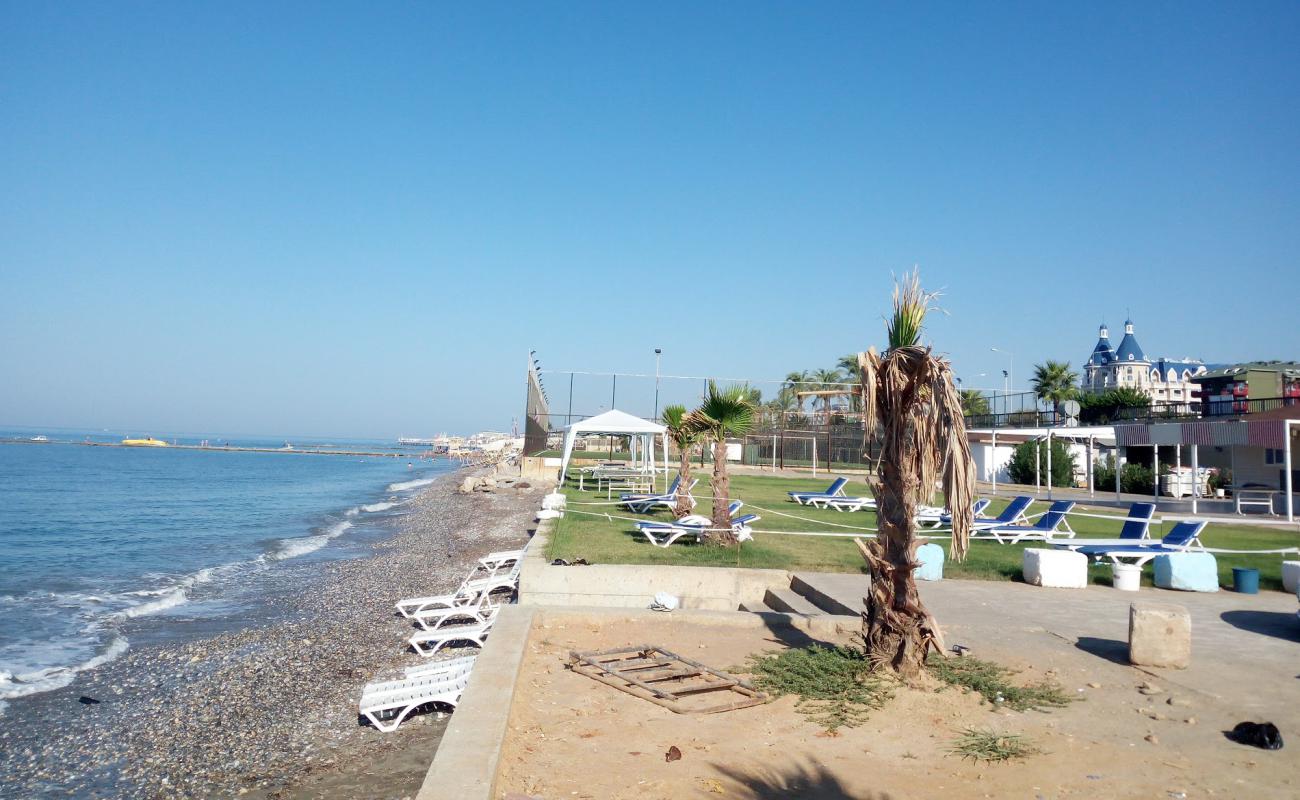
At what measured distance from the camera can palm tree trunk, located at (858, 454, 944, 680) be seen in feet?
19.7

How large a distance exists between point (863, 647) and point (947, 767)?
6.27 feet

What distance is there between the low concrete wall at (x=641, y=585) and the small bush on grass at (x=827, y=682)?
11.8 ft

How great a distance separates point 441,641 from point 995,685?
6606 millimetres

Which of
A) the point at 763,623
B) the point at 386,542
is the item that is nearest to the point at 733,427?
the point at 763,623

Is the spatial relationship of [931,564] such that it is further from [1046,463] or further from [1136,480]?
[1046,463]

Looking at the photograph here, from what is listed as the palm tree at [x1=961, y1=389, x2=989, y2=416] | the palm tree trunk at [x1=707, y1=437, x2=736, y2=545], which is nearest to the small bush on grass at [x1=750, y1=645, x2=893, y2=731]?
the palm tree trunk at [x1=707, y1=437, x2=736, y2=545]

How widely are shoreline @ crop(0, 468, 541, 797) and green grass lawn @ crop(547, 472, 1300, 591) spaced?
3126 millimetres

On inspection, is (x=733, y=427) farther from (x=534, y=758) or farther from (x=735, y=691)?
(x=534, y=758)

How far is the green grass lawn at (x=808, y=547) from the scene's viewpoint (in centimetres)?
1102

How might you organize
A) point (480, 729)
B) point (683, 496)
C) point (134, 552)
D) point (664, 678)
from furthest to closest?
1. point (134, 552)
2. point (683, 496)
3. point (664, 678)
4. point (480, 729)

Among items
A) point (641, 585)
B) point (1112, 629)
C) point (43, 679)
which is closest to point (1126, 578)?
point (1112, 629)

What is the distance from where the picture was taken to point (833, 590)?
9188 millimetres

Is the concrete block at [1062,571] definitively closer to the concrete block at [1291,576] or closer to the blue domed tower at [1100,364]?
the concrete block at [1291,576]

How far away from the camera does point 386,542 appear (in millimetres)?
23047
